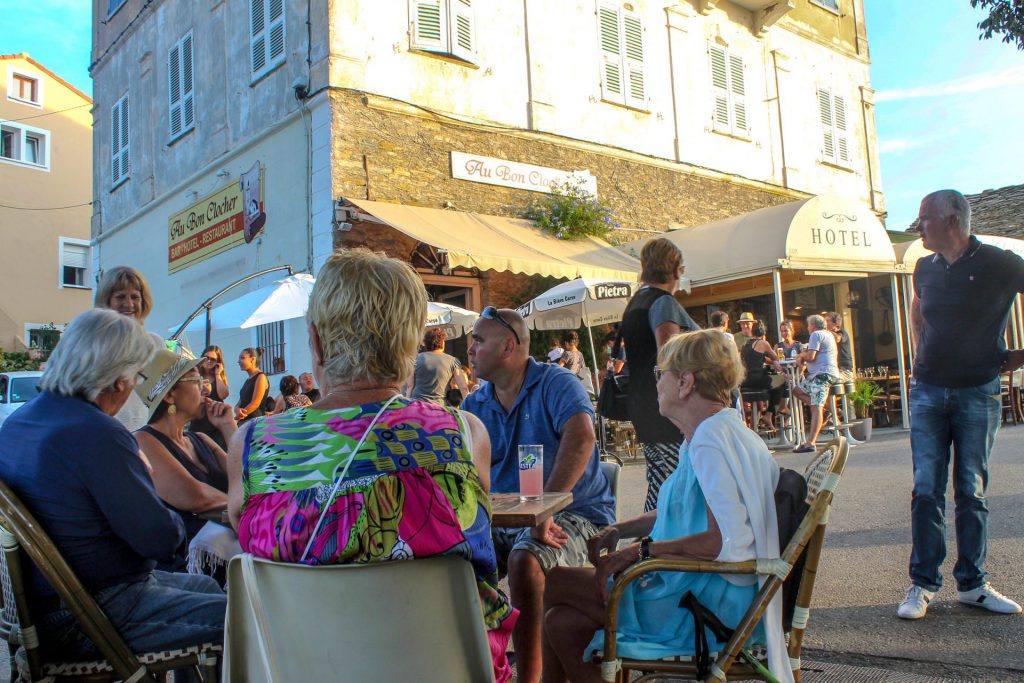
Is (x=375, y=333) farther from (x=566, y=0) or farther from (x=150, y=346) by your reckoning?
(x=566, y=0)

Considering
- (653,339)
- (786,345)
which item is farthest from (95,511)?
(786,345)

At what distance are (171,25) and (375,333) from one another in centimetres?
1642

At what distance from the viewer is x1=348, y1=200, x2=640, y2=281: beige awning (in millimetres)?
10922

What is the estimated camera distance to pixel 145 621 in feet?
7.38

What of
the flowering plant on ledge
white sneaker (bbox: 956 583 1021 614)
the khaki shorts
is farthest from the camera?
the flowering plant on ledge

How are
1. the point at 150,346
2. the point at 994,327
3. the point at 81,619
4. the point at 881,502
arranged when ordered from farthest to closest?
the point at 881,502
the point at 994,327
the point at 150,346
the point at 81,619

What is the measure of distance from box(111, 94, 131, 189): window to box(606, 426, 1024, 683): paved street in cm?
1509

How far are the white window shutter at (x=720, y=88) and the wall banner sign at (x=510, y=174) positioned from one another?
4.00 metres

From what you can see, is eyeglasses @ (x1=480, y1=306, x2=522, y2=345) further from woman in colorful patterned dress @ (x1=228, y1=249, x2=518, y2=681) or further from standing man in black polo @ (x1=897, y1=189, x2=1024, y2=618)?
standing man in black polo @ (x1=897, y1=189, x2=1024, y2=618)

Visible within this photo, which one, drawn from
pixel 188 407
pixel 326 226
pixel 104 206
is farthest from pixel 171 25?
pixel 188 407

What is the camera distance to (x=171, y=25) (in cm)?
1582

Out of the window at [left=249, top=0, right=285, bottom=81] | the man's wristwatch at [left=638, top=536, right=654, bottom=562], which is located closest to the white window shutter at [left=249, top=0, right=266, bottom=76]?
the window at [left=249, top=0, right=285, bottom=81]

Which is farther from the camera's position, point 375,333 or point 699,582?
point 699,582

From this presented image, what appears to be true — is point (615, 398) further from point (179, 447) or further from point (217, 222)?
point (217, 222)
